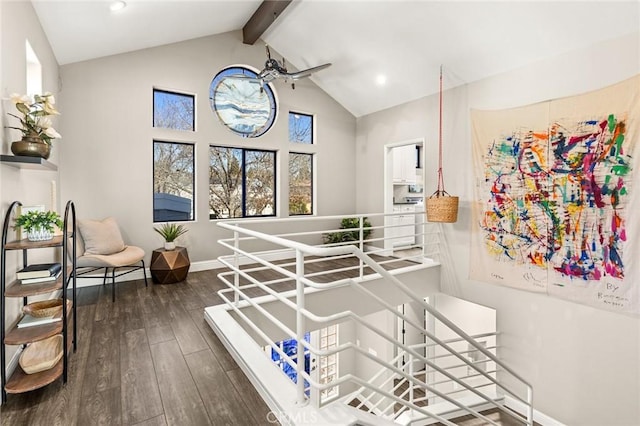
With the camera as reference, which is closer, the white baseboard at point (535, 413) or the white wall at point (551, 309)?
the white wall at point (551, 309)

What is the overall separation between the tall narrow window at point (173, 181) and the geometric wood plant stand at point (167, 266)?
0.69 m

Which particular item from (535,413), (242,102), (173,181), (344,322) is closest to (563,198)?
(535,413)

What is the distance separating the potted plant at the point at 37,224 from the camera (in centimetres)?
199

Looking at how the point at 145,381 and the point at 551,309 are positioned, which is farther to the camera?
the point at 551,309

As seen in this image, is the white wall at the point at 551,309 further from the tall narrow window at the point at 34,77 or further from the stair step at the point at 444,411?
the tall narrow window at the point at 34,77

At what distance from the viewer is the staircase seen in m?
1.61

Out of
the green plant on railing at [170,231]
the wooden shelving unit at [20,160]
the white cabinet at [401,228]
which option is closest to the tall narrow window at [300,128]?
the white cabinet at [401,228]

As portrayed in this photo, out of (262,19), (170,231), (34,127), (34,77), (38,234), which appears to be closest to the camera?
(38,234)

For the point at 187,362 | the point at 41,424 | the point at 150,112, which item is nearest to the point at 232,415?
the point at 187,362

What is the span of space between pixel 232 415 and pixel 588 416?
354cm

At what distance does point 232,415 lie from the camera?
5.68 ft

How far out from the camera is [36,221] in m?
2.01

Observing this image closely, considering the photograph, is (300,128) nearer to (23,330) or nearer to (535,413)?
(23,330)

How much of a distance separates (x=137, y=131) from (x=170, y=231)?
4.71 feet
